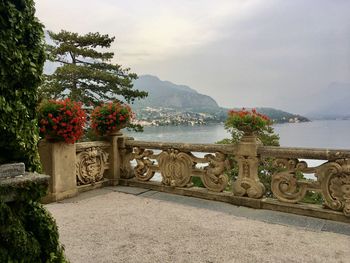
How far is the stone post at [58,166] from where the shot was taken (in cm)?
541

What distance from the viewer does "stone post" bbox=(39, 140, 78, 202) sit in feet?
17.7

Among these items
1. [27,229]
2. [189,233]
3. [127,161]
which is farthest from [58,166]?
[27,229]

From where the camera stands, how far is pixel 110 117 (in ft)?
21.1

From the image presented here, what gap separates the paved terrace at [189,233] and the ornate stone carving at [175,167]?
0.58 metres

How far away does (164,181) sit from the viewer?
6191 mm

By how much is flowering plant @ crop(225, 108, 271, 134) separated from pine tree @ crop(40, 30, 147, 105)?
13333 millimetres

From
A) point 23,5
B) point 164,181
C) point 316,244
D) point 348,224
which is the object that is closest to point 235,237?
point 316,244

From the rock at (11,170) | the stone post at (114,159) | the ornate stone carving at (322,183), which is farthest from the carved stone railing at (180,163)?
the rock at (11,170)

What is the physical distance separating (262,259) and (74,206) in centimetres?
319

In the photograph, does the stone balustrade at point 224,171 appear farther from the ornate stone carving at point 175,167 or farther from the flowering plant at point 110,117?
the flowering plant at point 110,117

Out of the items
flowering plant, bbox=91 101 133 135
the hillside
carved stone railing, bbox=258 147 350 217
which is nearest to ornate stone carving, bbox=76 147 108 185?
flowering plant, bbox=91 101 133 135

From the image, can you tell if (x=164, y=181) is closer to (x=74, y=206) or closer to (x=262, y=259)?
(x=74, y=206)

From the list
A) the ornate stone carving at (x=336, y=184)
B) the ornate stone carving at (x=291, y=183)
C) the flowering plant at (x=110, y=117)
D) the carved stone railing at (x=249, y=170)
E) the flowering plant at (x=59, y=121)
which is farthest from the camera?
the flowering plant at (x=110, y=117)

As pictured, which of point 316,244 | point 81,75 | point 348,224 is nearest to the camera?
point 316,244
